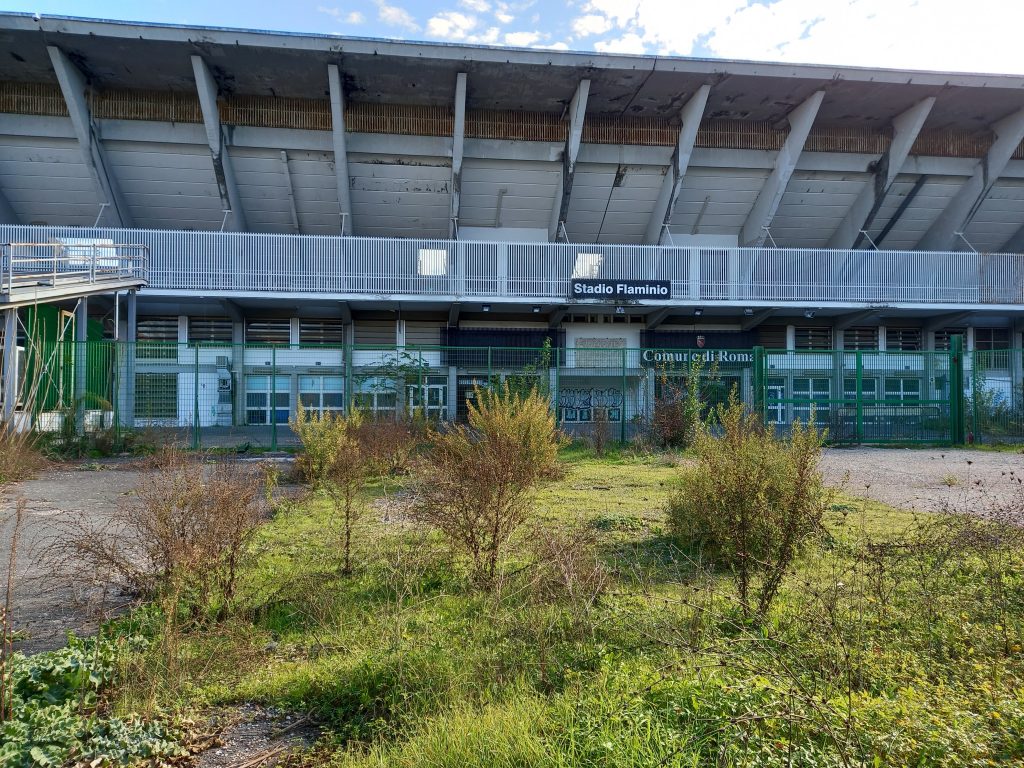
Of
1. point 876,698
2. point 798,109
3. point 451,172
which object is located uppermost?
point 798,109

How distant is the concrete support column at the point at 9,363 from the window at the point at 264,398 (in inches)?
266

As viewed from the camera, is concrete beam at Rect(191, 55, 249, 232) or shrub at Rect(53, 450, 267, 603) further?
concrete beam at Rect(191, 55, 249, 232)

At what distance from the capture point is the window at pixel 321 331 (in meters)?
23.6

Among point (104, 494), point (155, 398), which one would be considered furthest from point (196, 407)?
point (104, 494)

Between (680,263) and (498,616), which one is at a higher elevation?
(680,263)

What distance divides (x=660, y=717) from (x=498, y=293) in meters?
19.3

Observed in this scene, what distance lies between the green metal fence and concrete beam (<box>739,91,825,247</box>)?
7861mm

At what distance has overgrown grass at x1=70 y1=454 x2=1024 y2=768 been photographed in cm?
268

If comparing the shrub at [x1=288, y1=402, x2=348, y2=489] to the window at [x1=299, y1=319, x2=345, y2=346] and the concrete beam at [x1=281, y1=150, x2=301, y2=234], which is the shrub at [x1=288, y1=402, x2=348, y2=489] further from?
the concrete beam at [x1=281, y1=150, x2=301, y2=234]

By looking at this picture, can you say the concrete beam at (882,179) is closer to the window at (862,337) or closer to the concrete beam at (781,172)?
the concrete beam at (781,172)

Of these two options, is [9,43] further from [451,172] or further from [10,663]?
[10,663]

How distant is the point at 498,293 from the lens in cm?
2167

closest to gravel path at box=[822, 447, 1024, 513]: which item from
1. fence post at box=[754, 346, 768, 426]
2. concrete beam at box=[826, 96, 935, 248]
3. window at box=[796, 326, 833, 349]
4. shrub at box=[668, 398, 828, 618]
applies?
shrub at box=[668, 398, 828, 618]

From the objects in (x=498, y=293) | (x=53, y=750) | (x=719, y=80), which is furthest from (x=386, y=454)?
(x=719, y=80)
